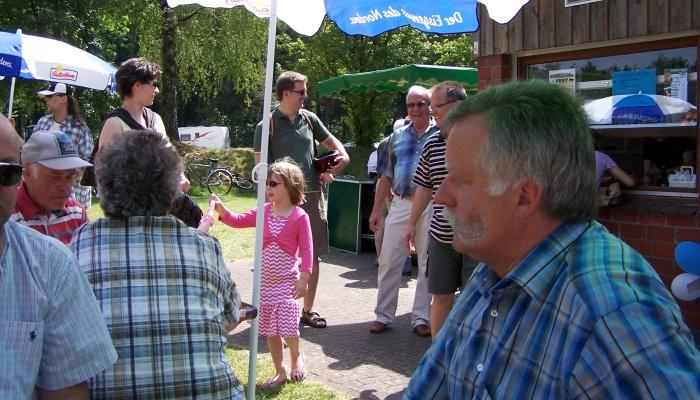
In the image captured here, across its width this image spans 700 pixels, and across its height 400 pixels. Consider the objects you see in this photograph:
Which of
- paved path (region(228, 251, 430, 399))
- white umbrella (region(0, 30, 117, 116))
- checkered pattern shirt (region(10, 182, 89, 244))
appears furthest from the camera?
white umbrella (region(0, 30, 117, 116))

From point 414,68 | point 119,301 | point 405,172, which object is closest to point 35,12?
point 414,68

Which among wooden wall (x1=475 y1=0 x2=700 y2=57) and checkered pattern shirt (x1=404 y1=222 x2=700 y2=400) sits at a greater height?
wooden wall (x1=475 y1=0 x2=700 y2=57)

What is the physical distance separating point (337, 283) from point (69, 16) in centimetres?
2066

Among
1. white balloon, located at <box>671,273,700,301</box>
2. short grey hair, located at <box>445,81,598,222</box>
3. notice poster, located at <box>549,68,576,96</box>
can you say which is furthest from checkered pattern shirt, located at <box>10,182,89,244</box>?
notice poster, located at <box>549,68,576,96</box>

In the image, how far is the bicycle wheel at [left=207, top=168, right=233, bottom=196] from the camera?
22.0 meters

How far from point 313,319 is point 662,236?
3.02m

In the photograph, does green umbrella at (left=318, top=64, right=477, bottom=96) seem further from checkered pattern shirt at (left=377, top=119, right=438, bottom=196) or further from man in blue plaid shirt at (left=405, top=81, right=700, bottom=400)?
man in blue plaid shirt at (left=405, top=81, right=700, bottom=400)

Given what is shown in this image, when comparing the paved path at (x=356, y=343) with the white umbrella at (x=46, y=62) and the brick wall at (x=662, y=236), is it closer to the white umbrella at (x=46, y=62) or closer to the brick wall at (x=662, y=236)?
the brick wall at (x=662, y=236)

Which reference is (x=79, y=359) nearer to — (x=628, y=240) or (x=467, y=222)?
(x=467, y=222)

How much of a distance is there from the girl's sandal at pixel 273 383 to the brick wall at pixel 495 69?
3.57 meters

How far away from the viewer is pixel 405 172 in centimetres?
624

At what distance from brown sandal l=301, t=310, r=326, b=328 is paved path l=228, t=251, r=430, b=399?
0.20 ft

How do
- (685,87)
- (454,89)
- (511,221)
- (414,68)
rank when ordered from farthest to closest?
(414,68)
(685,87)
(454,89)
(511,221)

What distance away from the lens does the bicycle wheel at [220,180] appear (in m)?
22.0
